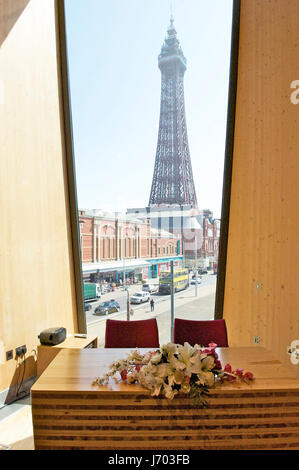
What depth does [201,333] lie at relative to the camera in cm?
286

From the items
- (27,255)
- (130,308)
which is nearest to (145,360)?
(27,255)

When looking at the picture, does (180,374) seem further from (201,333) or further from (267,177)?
(267,177)

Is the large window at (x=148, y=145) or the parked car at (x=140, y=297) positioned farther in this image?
the parked car at (x=140, y=297)

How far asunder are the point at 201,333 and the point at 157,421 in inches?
46.4

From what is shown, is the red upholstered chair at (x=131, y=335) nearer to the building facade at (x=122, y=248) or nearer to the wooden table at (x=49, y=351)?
the wooden table at (x=49, y=351)

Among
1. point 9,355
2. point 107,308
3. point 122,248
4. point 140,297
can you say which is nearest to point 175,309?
point 140,297

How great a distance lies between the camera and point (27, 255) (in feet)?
10.9

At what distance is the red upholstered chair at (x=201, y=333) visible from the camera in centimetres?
283

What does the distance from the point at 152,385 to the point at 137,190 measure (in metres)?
2.77

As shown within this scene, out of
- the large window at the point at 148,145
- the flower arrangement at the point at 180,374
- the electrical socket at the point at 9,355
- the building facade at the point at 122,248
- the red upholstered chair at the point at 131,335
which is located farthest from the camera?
the building facade at the point at 122,248

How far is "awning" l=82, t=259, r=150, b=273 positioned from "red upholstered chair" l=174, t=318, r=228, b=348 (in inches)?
58.3

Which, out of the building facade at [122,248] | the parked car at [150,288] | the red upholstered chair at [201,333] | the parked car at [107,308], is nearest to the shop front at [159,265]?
the building facade at [122,248]

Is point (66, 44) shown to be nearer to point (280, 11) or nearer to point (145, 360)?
point (280, 11)

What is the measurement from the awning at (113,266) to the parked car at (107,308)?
43cm
